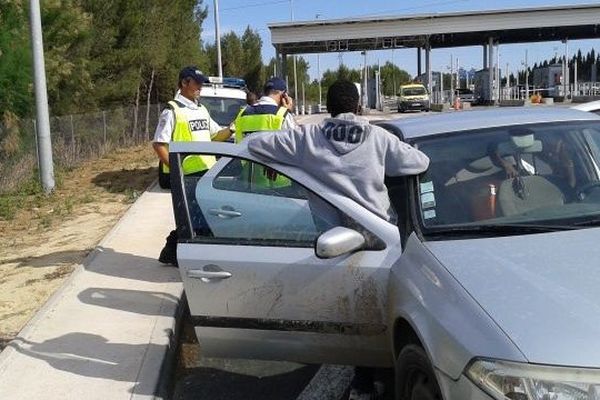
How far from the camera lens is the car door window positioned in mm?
3821

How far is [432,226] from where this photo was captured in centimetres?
347

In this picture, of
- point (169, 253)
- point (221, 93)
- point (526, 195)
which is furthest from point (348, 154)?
point (221, 93)

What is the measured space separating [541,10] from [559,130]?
45.7 meters

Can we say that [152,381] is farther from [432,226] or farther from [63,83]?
[63,83]

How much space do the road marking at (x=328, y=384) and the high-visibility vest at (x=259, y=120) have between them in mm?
2855

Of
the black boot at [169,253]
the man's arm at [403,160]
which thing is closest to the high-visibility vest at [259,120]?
the black boot at [169,253]

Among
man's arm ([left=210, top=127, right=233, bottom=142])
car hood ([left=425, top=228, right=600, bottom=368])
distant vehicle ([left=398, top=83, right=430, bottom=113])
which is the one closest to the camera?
car hood ([left=425, top=228, right=600, bottom=368])

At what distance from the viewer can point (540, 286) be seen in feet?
8.83

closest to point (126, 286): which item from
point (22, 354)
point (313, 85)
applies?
point (22, 354)

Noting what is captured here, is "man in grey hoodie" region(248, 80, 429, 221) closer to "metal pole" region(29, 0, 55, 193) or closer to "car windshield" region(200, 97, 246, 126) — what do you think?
"metal pole" region(29, 0, 55, 193)

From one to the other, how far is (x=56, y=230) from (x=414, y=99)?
48095 millimetres

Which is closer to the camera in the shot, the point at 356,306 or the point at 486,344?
the point at 486,344

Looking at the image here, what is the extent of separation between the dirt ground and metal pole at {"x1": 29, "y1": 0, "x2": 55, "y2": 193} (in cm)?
38

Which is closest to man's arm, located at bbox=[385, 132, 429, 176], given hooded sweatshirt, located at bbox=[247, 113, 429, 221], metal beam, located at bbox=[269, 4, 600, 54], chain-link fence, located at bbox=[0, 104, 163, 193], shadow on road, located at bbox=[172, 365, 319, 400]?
hooded sweatshirt, located at bbox=[247, 113, 429, 221]
